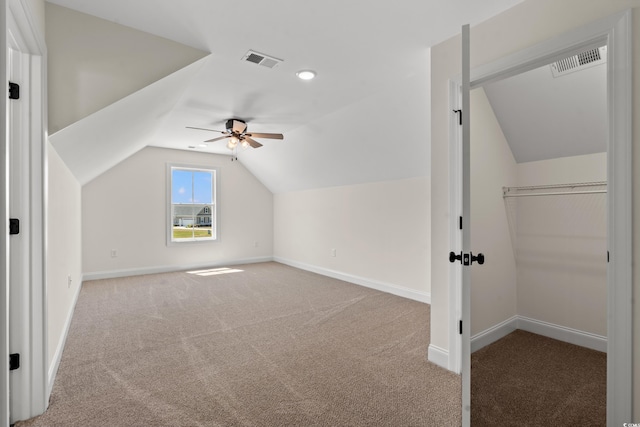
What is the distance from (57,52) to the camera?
198 cm

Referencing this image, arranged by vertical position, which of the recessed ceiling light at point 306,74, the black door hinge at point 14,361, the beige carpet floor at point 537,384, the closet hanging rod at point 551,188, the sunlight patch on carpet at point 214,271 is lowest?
the beige carpet floor at point 537,384

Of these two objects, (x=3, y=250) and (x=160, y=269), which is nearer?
(x=3, y=250)

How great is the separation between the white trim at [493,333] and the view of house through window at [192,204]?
17.8ft

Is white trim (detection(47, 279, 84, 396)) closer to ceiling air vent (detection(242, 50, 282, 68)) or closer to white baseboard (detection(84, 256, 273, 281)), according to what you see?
white baseboard (detection(84, 256, 273, 281))

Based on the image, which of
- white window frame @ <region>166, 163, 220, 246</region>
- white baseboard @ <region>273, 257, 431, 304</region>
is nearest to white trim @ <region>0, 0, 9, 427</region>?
white baseboard @ <region>273, 257, 431, 304</region>

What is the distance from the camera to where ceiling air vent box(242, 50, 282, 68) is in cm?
259

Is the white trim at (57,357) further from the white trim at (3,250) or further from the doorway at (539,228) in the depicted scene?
the doorway at (539,228)

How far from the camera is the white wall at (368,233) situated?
13.9ft

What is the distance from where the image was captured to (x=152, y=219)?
19.7 feet

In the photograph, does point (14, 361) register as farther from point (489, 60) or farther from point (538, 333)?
point (538, 333)

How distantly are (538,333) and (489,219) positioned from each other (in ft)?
4.01

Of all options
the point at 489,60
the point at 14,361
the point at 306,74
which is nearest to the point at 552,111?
the point at 489,60

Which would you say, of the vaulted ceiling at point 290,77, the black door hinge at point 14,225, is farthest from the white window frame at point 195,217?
the black door hinge at point 14,225

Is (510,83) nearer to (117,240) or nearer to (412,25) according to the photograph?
(412,25)
